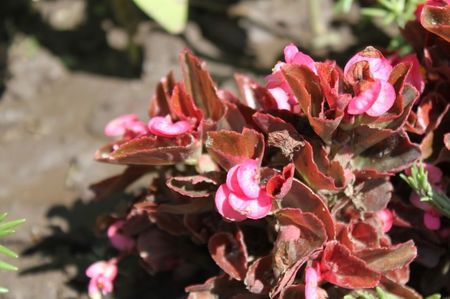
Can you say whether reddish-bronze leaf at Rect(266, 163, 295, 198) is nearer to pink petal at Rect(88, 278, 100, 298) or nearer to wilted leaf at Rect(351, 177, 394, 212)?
wilted leaf at Rect(351, 177, 394, 212)

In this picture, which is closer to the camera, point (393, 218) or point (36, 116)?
point (393, 218)

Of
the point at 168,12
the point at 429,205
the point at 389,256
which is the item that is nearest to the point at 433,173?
the point at 429,205

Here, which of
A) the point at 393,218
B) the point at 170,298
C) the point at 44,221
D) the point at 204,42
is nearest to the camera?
the point at 393,218

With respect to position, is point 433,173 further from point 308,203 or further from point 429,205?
point 308,203

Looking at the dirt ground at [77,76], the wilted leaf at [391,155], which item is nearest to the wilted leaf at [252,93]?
the wilted leaf at [391,155]

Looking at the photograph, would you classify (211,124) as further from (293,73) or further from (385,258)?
(385,258)

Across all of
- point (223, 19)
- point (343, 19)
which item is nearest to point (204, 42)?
point (223, 19)

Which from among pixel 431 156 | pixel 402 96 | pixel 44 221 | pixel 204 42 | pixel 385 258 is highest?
pixel 402 96

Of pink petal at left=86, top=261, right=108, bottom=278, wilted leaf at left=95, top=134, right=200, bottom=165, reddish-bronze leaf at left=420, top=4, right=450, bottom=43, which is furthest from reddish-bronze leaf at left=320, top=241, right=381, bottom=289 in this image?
pink petal at left=86, top=261, right=108, bottom=278
